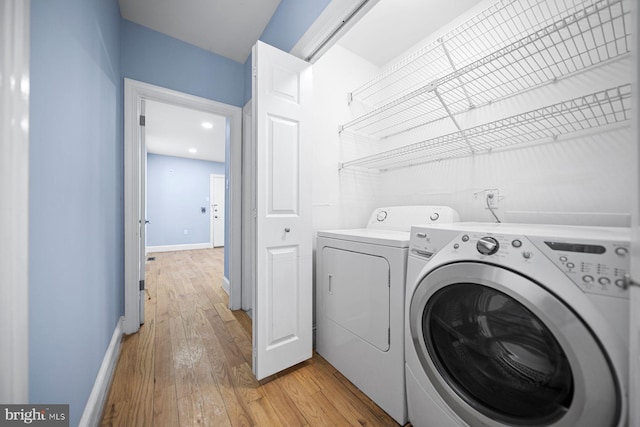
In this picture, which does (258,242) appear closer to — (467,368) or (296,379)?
(296,379)

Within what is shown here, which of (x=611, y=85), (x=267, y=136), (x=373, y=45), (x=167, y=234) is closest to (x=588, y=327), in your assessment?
(x=611, y=85)

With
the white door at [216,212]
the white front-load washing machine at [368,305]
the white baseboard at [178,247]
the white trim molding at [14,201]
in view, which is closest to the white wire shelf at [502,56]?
the white front-load washing machine at [368,305]

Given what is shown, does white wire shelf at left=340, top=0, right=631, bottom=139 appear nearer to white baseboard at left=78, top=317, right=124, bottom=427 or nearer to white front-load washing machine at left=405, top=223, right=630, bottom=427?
white front-load washing machine at left=405, top=223, right=630, bottom=427

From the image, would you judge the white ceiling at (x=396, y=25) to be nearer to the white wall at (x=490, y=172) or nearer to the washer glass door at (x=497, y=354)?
the white wall at (x=490, y=172)

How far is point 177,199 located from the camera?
18.9ft

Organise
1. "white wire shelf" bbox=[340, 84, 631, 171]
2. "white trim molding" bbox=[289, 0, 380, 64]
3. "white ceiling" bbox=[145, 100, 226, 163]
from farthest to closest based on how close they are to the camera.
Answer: "white ceiling" bbox=[145, 100, 226, 163] < "white trim molding" bbox=[289, 0, 380, 64] < "white wire shelf" bbox=[340, 84, 631, 171]

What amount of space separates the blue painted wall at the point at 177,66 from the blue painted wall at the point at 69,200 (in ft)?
1.45

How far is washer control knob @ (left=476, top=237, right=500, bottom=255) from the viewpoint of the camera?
68 cm

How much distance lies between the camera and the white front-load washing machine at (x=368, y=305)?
40.8 inches

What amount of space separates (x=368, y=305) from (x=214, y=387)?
38.5 inches

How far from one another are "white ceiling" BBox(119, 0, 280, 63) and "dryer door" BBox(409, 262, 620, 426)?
2176mm

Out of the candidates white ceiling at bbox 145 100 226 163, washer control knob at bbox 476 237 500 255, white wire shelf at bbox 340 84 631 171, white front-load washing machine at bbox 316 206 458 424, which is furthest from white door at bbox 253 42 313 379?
white ceiling at bbox 145 100 226 163

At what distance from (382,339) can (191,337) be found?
4.97 feet

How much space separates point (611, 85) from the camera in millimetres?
968
